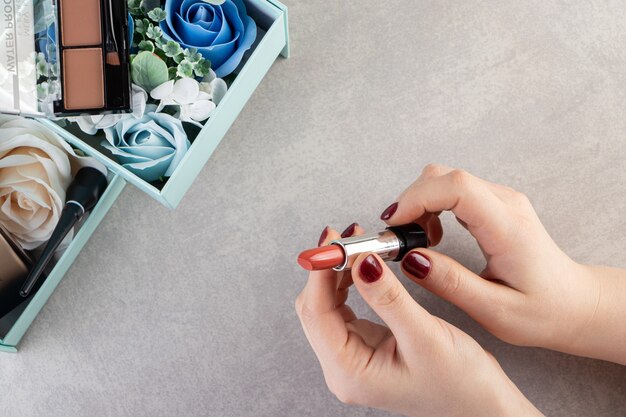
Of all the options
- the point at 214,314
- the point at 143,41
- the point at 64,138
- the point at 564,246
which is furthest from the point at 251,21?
the point at 564,246

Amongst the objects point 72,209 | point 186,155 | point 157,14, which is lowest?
point 72,209

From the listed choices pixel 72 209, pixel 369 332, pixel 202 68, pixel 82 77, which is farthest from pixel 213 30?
pixel 369 332

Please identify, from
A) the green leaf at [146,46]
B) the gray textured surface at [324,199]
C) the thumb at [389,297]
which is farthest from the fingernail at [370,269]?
the green leaf at [146,46]

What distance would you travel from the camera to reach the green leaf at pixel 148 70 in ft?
1.95

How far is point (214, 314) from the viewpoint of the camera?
2.32ft

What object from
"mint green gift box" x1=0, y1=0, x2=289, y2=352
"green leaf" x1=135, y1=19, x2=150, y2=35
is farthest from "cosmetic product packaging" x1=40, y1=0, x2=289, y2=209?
"green leaf" x1=135, y1=19, x2=150, y2=35

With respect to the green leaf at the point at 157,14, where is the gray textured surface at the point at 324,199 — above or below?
below

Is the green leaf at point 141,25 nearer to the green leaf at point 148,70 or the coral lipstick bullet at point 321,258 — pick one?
the green leaf at point 148,70

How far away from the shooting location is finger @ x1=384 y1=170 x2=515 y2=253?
54 centimetres

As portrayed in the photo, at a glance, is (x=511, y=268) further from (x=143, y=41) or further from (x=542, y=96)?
(x=143, y=41)

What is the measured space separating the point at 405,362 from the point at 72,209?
0.41 m

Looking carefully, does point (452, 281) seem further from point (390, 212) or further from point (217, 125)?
point (217, 125)

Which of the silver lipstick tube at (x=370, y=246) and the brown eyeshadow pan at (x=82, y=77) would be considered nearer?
the silver lipstick tube at (x=370, y=246)

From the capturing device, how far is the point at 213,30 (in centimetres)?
62
